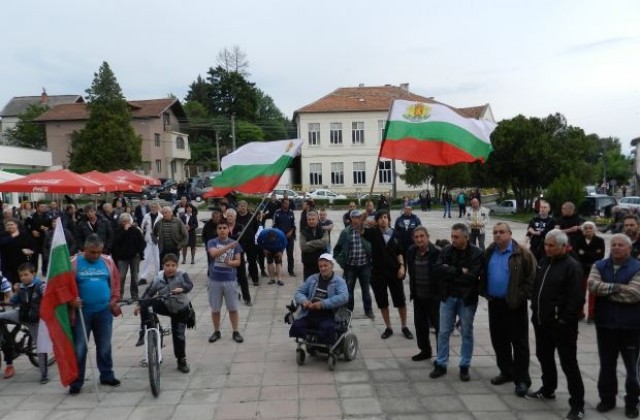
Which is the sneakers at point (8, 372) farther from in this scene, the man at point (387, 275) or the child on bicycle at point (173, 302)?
the man at point (387, 275)

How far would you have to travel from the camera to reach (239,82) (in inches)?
2955

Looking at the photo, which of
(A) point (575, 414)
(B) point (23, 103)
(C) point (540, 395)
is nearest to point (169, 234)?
(C) point (540, 395)

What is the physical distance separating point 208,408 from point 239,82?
73.1 m

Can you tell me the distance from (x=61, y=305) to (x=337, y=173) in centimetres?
4892

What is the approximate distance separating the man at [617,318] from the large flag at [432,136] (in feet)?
12.6

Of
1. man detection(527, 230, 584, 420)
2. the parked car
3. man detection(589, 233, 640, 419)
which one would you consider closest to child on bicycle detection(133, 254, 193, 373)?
man detection(527, 230, 584, 420)

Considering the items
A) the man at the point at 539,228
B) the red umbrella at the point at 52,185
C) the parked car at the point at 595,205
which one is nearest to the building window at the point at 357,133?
the parked car at the point at 595,205

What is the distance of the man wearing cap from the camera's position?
6.50 metres

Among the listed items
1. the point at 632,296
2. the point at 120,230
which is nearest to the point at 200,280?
the point at 120,230

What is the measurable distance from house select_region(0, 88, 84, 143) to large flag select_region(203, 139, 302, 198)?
240 ft

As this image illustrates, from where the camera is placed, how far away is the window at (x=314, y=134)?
53062mm

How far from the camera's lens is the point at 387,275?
7688 millimetres

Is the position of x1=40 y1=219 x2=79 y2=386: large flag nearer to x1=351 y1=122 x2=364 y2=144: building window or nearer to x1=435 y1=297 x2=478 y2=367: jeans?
x1=435 y1=297 x2=478 y2=367: jeans

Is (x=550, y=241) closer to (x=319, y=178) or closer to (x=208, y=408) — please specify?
(x=208, y=408)
